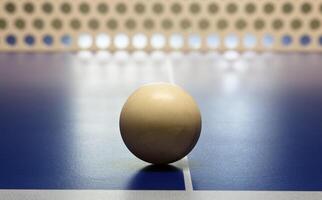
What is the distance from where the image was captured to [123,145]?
471 cm

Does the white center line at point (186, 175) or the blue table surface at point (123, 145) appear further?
the blue table surface at point (123, 145)

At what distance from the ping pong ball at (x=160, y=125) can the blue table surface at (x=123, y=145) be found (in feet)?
0.39

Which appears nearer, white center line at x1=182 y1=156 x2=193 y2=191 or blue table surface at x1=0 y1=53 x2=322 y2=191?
white center line at x1=182 y1=156 x2=193 y2=191

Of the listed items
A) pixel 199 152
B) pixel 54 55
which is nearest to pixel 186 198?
pixel 199 152

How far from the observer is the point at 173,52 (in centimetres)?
1199

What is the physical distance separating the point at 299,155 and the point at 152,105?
3.61ft

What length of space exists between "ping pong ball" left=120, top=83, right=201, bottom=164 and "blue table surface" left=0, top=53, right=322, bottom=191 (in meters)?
0.12

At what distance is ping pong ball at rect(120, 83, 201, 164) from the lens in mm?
3895

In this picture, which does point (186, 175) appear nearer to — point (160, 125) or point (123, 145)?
point (160, 125)

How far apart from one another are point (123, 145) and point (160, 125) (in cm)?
87

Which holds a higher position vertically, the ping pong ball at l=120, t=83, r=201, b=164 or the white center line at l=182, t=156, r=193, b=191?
the ping pong ball at l=120, t=83, r=201, b=164

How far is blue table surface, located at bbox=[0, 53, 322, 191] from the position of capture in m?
3.85

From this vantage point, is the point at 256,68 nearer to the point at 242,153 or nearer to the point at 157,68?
the point at 157,68

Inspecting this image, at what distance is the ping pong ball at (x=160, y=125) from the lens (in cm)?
389
